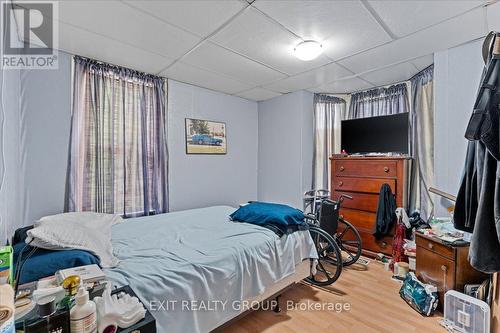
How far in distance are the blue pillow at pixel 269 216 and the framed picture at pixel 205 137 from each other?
1.44m

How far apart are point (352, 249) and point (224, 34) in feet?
10.4

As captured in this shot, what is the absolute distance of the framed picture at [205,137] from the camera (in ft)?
10.9

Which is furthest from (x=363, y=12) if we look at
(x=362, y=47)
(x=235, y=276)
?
(x=235, y=276)

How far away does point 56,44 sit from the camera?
7.05 feet

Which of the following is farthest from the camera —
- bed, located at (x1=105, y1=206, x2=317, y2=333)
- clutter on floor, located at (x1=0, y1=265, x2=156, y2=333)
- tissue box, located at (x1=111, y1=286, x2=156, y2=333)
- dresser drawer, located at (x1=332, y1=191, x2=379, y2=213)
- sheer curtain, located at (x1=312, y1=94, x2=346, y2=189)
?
sheer curtain, located at (x1=312, y1=94, x2=346, y2=189)

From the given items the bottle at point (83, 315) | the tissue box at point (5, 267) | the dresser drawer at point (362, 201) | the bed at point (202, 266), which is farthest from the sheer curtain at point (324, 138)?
the tissue box at point (5, 267)

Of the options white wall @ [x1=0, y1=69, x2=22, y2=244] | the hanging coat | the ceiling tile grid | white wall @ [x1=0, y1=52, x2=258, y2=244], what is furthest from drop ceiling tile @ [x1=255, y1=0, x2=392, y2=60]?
white wall @ [x1=0, y1=52, x2=258, y2=244]

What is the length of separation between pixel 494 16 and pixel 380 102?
1.77m

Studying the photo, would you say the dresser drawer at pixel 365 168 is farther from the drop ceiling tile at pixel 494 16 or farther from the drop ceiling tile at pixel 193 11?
the drop ceiling tile at pixel 193 11

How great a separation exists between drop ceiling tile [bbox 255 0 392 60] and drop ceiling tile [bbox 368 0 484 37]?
9 centimetres

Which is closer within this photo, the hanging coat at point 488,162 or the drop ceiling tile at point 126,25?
the hanging coat at point 488,162

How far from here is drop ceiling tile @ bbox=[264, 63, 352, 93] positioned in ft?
9.17

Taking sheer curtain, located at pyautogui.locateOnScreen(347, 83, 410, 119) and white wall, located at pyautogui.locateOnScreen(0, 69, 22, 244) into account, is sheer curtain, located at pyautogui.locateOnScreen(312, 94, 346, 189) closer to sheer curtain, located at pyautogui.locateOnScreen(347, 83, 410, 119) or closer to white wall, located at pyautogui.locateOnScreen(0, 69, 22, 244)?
sheer curtain, located at pyautogui.locateOnScreen(347, 83, 410, 119)

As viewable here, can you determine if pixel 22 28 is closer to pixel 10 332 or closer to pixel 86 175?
pixel 86 175
